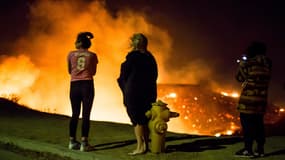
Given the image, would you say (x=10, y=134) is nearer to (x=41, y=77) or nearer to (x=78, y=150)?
(x=78, y=150)

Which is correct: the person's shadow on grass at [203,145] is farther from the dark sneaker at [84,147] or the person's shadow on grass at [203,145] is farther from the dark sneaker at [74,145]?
the dark sneaker at [74,145]

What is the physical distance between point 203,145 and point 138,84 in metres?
2.07

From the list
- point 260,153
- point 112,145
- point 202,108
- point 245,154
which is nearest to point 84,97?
point 112,145

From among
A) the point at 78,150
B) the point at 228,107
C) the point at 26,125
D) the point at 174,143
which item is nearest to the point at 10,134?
the point at 26,125

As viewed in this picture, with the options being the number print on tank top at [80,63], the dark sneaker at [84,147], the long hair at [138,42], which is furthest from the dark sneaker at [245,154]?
the number print on tank top at [80,63]

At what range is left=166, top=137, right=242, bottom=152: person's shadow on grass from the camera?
31.0 feet

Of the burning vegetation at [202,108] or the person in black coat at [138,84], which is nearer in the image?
the person in black coat at [138,84]

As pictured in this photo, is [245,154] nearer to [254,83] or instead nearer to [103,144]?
[254,83]

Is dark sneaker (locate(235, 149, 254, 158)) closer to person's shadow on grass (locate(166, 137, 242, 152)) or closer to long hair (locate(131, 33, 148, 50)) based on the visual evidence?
person's shadow on grass (locate(166, 137, 242, 152))

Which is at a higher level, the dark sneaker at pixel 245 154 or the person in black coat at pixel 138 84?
the person in black coat at pixel 138 84

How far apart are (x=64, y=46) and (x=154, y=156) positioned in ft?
99.7

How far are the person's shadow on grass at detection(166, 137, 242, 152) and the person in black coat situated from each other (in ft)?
2.41

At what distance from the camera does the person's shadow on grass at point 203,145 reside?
9454 mm

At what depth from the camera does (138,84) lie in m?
8.76
